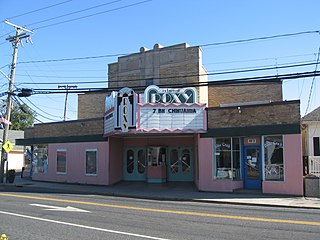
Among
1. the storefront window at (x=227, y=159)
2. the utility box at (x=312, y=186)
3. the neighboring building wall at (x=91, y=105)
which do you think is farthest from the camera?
the neighboring building wall at (x=91, y=105)

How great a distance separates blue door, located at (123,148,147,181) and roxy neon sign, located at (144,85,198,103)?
629 cm

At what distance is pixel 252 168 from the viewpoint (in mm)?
20141

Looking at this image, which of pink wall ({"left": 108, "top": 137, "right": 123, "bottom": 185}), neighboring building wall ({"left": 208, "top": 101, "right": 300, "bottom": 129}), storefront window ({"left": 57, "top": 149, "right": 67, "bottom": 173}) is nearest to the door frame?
neighboring building wall ({"left": 208, "top": 101, "right": 300, "bottom": 129})

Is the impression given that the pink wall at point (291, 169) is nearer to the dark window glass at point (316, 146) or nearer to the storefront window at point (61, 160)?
the dark window glass at point (316, 146)

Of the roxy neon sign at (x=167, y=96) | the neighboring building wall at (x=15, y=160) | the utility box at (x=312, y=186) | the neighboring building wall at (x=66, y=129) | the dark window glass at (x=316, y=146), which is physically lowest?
the utility box at (x=312, y=186)

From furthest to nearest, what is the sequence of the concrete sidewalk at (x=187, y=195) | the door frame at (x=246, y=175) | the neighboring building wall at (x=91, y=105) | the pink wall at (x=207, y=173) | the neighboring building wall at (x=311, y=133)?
the neighboring building wall at (x=91, y=105) → the neighboring building wall at (x=311, y=133) → the pink wall at (x=207, y=173) → the door frame at (x=246, y=175) → the concrete sidewalk at (x=187, y=195)

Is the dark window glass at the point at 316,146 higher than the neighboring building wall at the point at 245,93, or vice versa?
the neighboring building wall at the point at 245,93

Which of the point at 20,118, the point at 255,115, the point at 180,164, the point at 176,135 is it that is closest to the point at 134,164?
the point at 180,164

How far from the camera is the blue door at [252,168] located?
19891 millimetres

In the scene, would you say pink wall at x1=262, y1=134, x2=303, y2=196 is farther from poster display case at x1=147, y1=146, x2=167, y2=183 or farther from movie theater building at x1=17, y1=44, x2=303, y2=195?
poster display case at x1=147, y1=146, x2=167, y2=183

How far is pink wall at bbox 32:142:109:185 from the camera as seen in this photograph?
81.9 feet

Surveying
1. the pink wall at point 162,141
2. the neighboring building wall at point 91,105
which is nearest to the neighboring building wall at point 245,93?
the pink wall at point 162,141

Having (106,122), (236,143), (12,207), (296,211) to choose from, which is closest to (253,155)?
(236,143)

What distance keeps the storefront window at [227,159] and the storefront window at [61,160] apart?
497 inches
